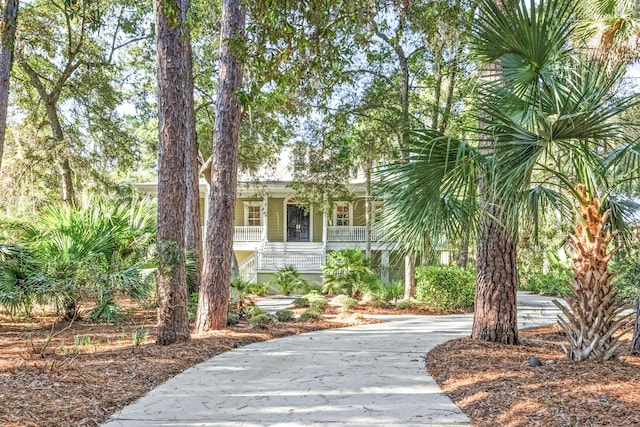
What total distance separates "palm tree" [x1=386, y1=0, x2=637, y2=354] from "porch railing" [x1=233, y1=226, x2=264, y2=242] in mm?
15328

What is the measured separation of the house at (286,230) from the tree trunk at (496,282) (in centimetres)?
970

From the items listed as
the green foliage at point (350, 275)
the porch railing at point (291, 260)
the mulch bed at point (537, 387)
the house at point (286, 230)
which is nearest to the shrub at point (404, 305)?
the green foliage at point (350, 275)

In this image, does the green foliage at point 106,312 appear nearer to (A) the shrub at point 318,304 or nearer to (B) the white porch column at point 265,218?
(A) the shrub at point 318,304

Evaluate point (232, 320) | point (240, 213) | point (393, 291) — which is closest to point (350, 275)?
point (393, 291)

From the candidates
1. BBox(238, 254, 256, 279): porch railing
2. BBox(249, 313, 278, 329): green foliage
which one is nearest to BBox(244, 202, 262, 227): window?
BBox(238, 254, 256, 279): porch railing

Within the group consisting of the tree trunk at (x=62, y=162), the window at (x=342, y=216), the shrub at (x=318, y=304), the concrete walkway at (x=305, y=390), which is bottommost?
the shrub at (x=318, y=304)

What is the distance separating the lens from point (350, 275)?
1398 cm

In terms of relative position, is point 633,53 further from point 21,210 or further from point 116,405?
point 21,210

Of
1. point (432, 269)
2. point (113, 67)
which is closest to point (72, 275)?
point (432, 269)

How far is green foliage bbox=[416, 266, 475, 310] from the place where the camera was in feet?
38.6

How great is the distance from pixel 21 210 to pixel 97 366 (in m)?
11.2

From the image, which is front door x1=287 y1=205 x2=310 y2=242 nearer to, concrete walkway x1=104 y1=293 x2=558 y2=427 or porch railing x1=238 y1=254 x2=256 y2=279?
porch railing x1=238 y1=254 x2=256 y2=279

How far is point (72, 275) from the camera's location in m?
6.71

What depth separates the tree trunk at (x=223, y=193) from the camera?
23.9ft
